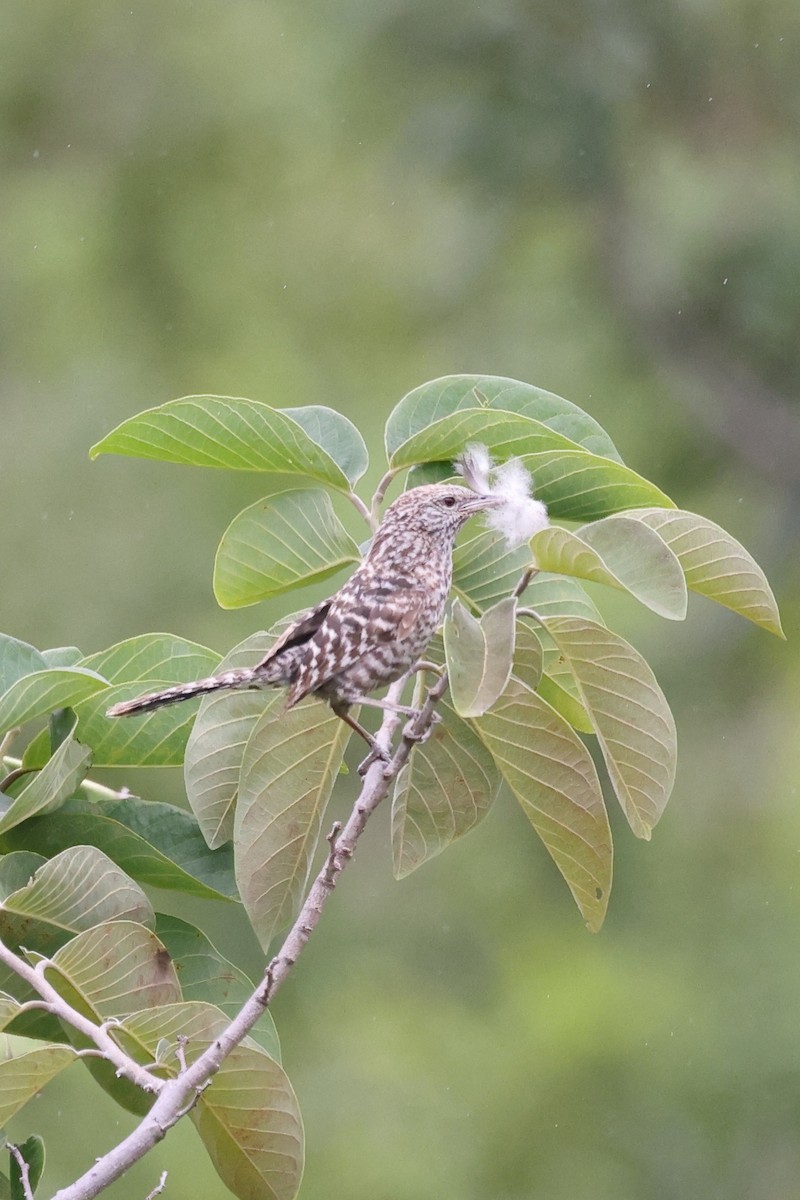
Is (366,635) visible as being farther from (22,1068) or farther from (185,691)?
(22,1068)

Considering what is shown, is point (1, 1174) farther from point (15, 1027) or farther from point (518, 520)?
point (518, 520)

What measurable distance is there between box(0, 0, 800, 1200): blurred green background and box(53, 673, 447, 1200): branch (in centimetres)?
388

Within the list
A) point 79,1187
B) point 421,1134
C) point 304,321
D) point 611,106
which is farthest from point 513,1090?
point 79,1187

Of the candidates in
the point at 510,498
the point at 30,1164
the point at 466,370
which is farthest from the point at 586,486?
the point at 466,370

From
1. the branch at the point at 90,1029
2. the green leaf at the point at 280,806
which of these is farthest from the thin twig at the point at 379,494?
the branch at the point at 90,1029

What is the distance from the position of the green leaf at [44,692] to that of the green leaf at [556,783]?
38 cm

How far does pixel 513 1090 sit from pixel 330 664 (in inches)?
165

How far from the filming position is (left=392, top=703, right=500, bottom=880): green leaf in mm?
1491

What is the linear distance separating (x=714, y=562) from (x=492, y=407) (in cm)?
37

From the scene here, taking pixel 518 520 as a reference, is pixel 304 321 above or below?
above

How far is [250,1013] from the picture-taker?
3.99ft

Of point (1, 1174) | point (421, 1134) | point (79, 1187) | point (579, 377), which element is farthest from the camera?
point (579, 377)

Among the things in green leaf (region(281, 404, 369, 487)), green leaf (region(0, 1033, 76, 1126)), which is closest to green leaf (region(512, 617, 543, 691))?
green leaf (region(281, 404, 369, 487))

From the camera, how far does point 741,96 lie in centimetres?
661
